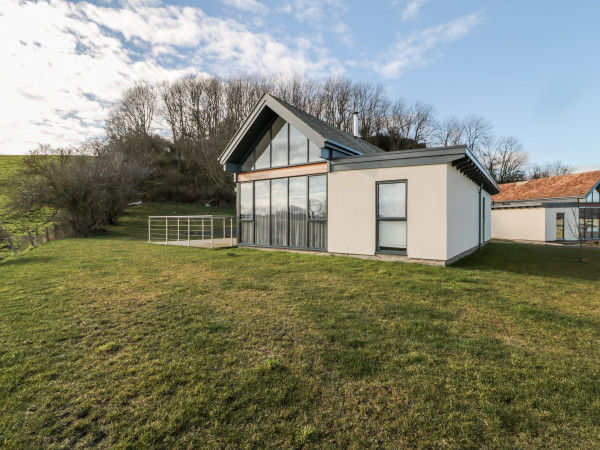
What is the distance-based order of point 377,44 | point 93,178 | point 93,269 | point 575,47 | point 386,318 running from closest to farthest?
point 386,318
point 93,269
point 575,47
point 377,44
point 93,178

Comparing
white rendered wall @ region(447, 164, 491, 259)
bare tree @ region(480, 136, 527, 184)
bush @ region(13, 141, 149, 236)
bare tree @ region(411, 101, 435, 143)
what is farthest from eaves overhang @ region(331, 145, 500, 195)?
bare tree @ region(480, 136, 527, 184)

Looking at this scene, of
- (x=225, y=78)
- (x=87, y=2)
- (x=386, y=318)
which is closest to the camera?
(x=386, y=318)

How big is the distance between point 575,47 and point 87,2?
16.8 meters

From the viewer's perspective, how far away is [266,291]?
539 cm

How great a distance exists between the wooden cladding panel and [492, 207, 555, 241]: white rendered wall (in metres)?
17.8

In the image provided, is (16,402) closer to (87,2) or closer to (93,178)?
(87,2)

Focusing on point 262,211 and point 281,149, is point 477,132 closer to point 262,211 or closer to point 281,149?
point 281,149

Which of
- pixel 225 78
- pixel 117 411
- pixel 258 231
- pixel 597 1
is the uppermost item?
pixel 225 78

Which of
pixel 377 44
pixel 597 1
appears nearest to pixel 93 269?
pixel 377 44

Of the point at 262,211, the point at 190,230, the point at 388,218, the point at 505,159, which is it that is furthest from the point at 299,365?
the point at 505,159

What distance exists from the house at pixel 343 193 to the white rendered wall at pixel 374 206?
26 mm

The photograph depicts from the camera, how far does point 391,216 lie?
8.42 metres

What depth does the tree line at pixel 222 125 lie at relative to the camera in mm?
29172

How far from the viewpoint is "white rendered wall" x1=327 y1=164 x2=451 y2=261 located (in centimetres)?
768
